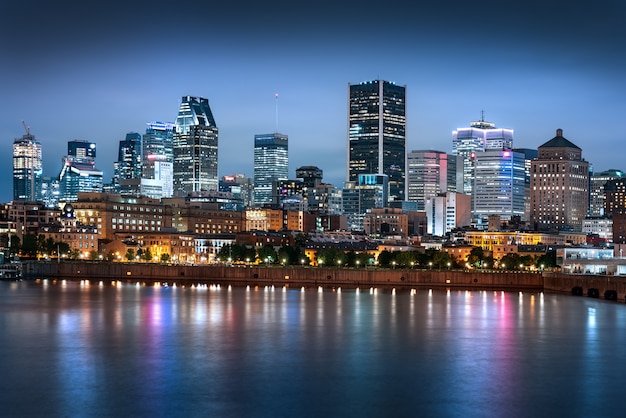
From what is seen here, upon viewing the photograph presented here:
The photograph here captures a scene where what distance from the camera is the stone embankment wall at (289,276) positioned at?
133 metres

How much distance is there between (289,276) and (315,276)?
3756 mm

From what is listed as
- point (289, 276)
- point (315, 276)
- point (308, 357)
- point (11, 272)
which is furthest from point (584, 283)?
point (11, 272)

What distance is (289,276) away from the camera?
139875mm

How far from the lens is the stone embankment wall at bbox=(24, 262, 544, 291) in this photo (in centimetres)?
13288

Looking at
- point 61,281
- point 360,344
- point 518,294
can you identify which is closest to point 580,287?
point 518,294

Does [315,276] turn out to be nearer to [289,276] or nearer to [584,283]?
[289,276]

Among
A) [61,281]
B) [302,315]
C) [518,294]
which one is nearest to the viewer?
[302,315]

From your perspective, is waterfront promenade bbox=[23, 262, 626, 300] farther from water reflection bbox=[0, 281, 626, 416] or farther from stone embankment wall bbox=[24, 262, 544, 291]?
water reflection bbox=[0, 281, 626, 416]

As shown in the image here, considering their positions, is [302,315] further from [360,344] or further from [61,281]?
[61,281]

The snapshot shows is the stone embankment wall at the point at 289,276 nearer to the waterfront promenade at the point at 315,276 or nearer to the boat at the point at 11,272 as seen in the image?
the waterfront promenade at the point at 315,276

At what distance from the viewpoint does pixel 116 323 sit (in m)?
78.0

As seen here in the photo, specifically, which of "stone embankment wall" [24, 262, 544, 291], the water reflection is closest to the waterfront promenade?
"stone embankment wall" [24, 262, 544, 291]

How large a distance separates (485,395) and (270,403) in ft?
37.5

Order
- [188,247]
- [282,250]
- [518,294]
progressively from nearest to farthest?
1. [518,294]
2. [282,250]
3. [188,247]
